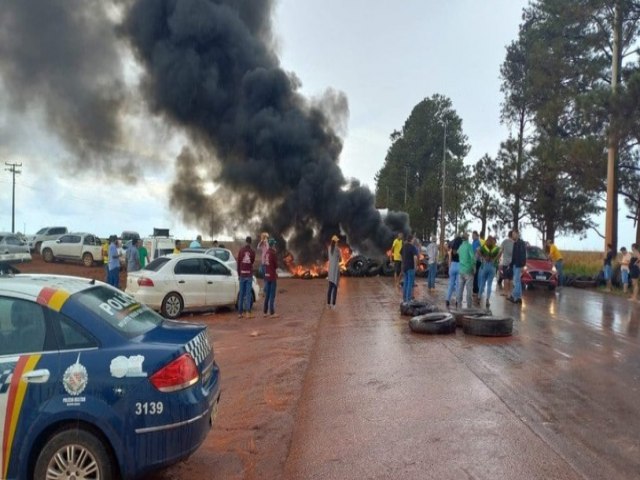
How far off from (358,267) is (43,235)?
75.5ft

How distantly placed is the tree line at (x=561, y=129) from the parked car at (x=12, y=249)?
80.3 ft

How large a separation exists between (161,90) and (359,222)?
12895 mm

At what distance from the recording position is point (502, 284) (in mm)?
20484

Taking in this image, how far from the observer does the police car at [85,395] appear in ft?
11.7

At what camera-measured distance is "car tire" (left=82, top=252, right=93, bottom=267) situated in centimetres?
3000

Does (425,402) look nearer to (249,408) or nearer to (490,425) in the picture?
(490,425)

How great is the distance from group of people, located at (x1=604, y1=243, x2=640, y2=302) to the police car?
15.2 meters

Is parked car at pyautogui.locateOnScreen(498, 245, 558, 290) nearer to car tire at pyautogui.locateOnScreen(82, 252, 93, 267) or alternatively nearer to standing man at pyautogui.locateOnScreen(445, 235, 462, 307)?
standing man at pyautogui.locateOnScreen(445, 235, 462, 307)

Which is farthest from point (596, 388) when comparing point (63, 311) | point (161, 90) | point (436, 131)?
point (436, 131)

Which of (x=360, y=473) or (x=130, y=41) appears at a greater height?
(x=130, y=41)

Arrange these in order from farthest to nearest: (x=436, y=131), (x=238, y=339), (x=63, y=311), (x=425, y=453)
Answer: (x=436, y=131) → (x=238, y=339) → (x=425, y=453) → (x=63, y=311)

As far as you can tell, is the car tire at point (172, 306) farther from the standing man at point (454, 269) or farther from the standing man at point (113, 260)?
the standing man at point (454, 269)

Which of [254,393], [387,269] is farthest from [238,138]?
[254,393]

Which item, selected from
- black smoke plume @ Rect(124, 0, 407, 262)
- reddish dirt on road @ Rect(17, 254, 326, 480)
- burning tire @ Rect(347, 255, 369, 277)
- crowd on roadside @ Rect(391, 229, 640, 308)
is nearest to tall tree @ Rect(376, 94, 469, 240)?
black smoke plume @ Rect(124, 0, 407, 262)
